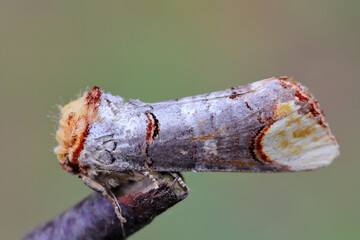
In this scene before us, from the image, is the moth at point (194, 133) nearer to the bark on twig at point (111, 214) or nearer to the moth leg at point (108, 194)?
the moth leg at point (108, 194)

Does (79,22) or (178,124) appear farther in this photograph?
(79,22)

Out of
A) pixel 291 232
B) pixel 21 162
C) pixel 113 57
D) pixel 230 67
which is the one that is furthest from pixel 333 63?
pixel 21 162

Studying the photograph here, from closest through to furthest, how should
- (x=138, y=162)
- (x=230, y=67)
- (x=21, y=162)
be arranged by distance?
(x=138, y=162) → (x=21, y=162) → (x=230, y=67)

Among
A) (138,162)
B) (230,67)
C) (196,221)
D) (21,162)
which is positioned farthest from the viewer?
(230,67)

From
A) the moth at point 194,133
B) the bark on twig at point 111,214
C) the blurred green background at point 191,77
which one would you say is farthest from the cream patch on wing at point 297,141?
the blurred green background at point 191,77

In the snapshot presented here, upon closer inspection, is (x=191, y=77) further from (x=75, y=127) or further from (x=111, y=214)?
(x=111, y=214)

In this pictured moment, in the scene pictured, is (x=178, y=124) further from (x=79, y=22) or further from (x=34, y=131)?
(x=79, y=22)

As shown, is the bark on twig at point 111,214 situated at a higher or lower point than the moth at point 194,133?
lower
